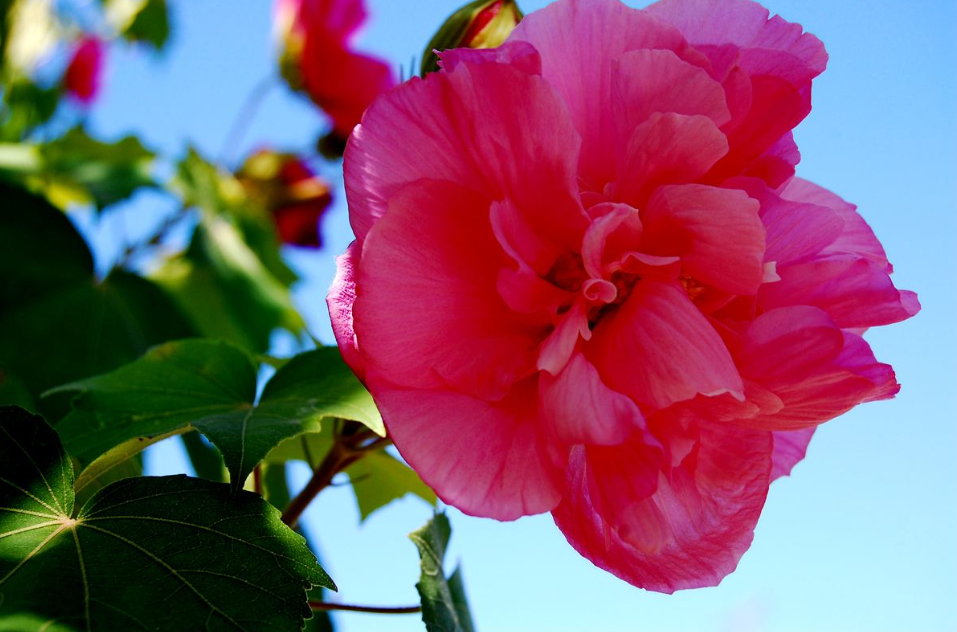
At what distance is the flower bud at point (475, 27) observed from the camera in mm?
606

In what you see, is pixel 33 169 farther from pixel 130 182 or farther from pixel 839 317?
pixel 839 317

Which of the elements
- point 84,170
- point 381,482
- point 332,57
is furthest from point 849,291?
point 332,57

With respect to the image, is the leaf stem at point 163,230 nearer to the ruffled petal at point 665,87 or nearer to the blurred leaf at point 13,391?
the blurred leaf at point 13,391

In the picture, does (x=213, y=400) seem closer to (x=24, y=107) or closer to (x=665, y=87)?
(x=665, y=87)

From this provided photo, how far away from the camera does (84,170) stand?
4.11 feet

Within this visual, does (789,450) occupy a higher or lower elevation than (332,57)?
lower

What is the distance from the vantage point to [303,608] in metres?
0.40

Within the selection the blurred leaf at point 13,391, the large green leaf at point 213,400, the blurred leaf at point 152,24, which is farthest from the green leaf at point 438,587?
the blurred leaf at point 152,24

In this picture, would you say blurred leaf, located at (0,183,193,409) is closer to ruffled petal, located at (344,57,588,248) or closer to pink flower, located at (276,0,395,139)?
pink flower, located at (276,0,395,139)

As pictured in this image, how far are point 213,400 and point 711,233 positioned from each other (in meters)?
0.36

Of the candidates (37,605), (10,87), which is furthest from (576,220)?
(10,87)

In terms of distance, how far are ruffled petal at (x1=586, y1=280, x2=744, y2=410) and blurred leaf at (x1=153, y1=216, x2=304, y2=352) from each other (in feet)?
2.83

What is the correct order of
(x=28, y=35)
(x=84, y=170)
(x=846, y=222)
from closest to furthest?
(x=846, y=222) → (x=84, y=170) → (x=28, y=35)

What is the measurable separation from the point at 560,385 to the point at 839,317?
15 centimetres
